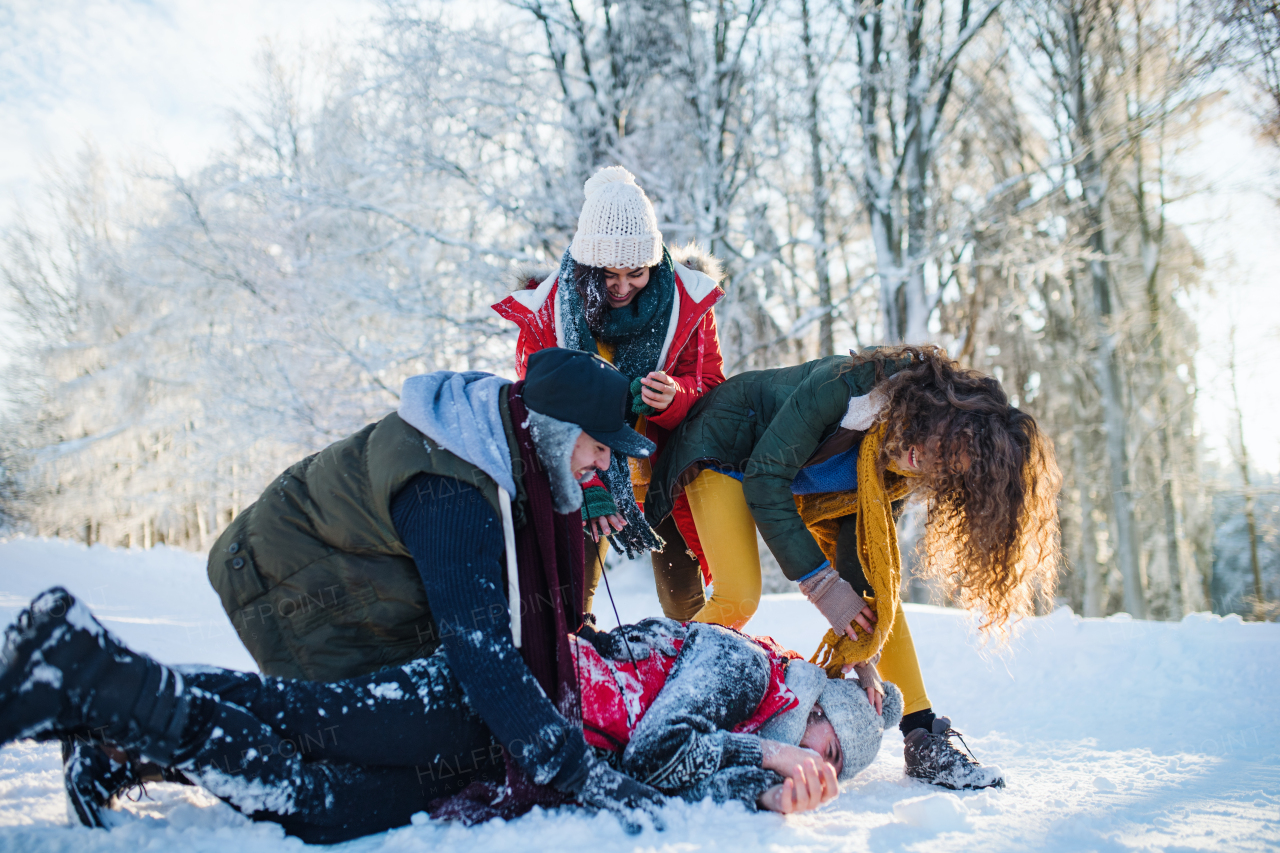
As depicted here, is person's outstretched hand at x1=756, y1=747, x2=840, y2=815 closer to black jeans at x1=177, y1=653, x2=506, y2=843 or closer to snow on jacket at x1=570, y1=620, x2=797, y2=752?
snow on jacket at x1=570, y1=620, x2=797, y2=752

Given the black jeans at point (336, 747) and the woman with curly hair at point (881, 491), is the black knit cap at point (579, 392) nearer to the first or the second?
the black jeans at point (336, 747)

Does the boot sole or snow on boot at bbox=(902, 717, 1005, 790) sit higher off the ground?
the boot sole

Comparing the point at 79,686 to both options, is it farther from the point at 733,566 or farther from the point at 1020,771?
the point at 1020,771

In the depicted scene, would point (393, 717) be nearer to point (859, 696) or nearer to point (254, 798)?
point (254, 798)

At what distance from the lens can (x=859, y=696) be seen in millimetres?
2197

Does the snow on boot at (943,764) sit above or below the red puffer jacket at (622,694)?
below

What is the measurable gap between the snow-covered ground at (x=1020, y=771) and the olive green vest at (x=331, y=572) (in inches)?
14.0

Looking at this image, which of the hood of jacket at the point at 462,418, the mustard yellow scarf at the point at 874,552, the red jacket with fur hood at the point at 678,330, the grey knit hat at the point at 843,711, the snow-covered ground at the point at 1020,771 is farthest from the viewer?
the red jacket with fur hood at the point at 678,330

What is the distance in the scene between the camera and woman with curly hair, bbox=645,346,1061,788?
7.29 ft

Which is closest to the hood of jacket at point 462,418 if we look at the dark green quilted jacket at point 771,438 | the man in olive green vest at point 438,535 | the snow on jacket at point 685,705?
the man in olive green vest at point 438,535

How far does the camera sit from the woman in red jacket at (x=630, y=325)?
8.27 ft

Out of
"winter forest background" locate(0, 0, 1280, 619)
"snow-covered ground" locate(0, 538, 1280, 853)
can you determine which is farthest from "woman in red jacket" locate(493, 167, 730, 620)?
"winter forest background" locate(0, 0, 1280, 619)

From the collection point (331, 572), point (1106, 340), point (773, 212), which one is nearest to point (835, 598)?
point (331, 572)

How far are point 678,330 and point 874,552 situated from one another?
1072mm
